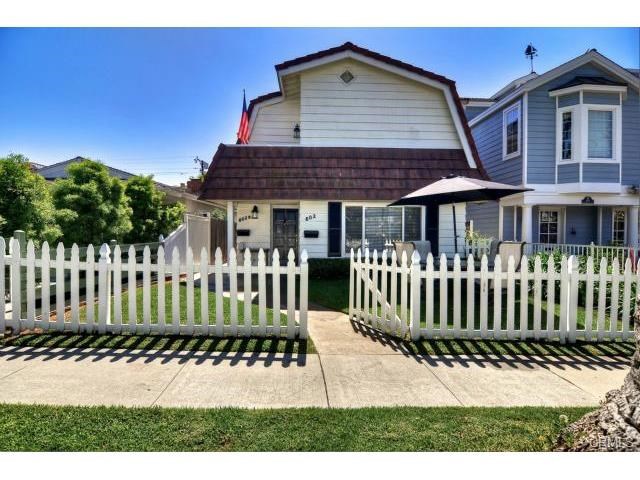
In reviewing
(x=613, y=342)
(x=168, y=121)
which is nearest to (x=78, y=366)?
(x=613, y=342)

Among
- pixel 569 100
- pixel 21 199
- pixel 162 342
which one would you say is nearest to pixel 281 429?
pixel 162 342

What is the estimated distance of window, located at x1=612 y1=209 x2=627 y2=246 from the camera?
13.5m

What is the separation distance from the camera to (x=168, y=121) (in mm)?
9648

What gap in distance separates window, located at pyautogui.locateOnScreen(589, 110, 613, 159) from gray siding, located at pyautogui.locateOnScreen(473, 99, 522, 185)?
224 centimetres

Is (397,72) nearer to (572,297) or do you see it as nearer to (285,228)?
(285,228)

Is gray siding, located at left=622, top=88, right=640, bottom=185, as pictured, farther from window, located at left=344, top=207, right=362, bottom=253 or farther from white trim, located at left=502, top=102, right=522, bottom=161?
window, located at left=344, top=207, right=362, bottom=253

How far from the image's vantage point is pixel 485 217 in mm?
16516

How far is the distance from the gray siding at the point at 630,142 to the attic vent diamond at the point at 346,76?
30.7 feet

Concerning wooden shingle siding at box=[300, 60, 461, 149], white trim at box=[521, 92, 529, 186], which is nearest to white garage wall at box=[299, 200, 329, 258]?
wooden shingle siding at box=[300, 60, 461, 149]

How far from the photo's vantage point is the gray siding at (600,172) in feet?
40.3

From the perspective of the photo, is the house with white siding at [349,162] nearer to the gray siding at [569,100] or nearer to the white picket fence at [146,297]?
the gray siding at [569,100]

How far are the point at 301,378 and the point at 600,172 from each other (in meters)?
13.4

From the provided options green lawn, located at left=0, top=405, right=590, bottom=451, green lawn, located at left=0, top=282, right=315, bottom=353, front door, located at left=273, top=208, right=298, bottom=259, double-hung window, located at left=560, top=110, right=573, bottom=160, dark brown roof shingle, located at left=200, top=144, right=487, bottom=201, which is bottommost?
green lawn, located at left=0, top=405, right=590, bottom=451

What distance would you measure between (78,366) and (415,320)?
156 inches
